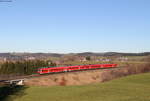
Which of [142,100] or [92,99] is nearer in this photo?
[142,100]

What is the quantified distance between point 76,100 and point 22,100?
4.72 meters

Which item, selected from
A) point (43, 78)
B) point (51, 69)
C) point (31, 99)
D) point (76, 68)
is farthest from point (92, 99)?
point (76, 68)

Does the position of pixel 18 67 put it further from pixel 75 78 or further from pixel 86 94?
pixel 86 94

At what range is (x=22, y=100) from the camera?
1823cm

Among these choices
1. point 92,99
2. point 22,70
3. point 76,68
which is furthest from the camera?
point 76,68

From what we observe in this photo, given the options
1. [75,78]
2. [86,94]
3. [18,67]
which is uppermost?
[18,67]

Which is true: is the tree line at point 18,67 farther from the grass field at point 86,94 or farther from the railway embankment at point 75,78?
the grass field at point 86,94

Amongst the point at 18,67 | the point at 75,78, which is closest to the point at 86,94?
the point at 75,78

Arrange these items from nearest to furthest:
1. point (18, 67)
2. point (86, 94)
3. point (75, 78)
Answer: point (86, 94)
point (75, 78)
point (18, 67)

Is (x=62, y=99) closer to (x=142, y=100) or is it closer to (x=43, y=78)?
(x=142, y=100)

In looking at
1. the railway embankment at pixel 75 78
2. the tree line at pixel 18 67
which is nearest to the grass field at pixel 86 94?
the railway embankment at pixel 75 78

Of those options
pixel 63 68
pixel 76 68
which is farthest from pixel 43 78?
pixel 76 68

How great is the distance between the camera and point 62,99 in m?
18.8

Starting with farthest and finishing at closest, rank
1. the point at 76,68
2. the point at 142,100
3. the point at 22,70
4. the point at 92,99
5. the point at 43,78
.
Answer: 1. the point at 76,68
2. the point at 22,70
3. the point at 43,78
4. the point at 92,99
5. the point at 142,100
